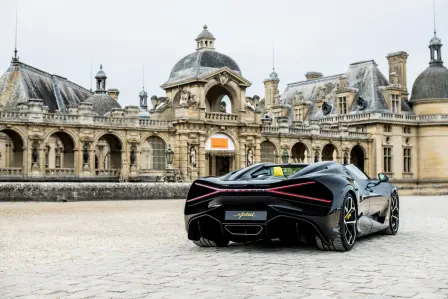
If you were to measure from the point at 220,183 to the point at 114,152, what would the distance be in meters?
36.3

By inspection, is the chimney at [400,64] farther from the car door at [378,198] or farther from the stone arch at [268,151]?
the car door at [378,198]

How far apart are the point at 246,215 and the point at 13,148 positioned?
1425 inches

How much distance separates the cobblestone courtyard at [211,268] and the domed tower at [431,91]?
49.2 metres

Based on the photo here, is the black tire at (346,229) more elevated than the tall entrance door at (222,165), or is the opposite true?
the tall entrance door at (222,165)

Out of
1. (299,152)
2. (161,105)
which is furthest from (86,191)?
(299,152)

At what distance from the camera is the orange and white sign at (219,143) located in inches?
1756

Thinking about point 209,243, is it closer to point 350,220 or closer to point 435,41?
point 350,220

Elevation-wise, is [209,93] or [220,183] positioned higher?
[209,93]

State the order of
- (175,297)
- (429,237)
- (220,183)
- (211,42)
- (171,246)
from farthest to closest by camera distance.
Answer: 1. (211,42)
2. (429,237)
3. (171,246)
4. (220,183)
5. (175,297)

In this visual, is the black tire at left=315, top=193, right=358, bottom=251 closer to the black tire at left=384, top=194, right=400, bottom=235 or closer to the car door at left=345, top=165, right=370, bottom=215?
the car door at left=345, top=165, right=370, bottom=215

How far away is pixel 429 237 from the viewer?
35.7ft

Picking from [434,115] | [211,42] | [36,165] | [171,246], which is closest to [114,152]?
[36,165]

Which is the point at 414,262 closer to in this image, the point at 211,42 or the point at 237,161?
the point at 237,161

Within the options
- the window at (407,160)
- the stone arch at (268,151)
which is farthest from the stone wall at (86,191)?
the window at (407,160)
